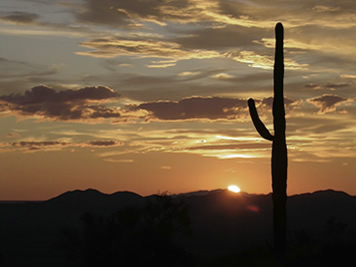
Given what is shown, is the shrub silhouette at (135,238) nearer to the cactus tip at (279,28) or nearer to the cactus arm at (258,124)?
the cactus arm at (258,124)

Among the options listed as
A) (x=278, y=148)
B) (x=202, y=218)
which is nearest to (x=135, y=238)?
(x=278, y=148)

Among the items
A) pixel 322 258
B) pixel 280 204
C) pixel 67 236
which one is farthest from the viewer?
pixel 67 236

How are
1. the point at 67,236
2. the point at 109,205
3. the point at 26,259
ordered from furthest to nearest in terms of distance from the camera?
1. the point at 109,205
2. the point at 26,259
3. the point at 67,236

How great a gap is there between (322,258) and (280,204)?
394cm

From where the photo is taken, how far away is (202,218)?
12706cm

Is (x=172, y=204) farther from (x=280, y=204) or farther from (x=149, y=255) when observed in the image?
(x=280, y=204)

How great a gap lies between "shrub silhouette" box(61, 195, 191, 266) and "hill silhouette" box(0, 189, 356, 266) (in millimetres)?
39526

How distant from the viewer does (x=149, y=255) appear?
36000 millimetres

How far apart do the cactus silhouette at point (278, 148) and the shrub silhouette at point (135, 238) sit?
30.7 feet

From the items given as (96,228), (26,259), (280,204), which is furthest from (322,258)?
(26,259)

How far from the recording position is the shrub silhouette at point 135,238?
118 ft

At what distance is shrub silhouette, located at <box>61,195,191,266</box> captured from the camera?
36031 mm

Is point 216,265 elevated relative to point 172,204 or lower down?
lower down

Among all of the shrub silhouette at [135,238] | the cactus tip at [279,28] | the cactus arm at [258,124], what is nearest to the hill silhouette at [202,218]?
the shrub silhouette at [135,238]
